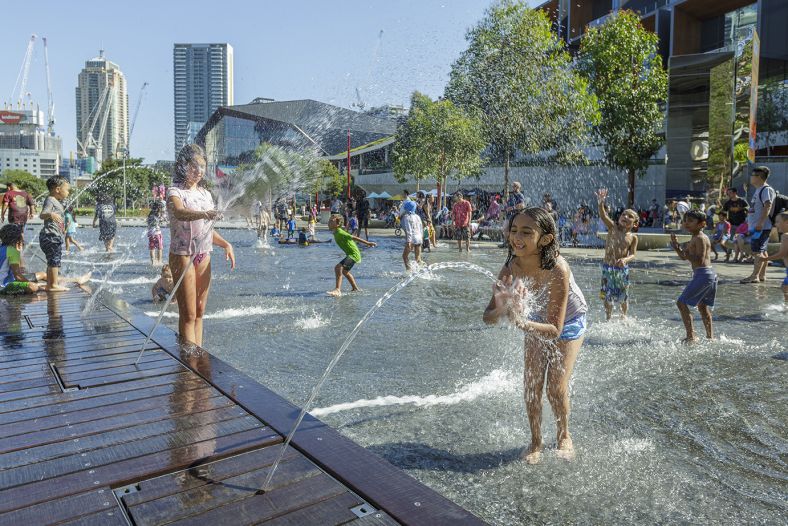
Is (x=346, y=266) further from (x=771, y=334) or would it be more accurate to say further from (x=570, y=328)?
(x=570, y=328)

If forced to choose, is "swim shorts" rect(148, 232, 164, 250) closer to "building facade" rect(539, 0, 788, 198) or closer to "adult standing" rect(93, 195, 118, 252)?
"adult standing" rect(93, 195, 118, 252)

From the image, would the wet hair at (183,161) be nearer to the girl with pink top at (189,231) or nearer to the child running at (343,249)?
the girl with pink top at (189,231)

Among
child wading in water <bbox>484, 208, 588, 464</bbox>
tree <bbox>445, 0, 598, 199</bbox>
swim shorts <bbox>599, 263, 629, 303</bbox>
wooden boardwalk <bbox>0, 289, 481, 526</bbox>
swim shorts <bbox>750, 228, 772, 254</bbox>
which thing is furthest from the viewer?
tree <bbox>445, 0, 598, 199</bbox>

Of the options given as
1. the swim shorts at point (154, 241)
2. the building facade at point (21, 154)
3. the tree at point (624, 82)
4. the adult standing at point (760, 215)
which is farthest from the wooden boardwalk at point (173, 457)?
the building facade at point (21, 154)

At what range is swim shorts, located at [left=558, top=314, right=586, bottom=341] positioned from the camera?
362 centimetres

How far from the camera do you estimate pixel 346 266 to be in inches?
404

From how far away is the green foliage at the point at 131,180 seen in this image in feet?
212

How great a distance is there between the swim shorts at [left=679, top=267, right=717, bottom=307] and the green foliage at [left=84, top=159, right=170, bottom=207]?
61380 mm

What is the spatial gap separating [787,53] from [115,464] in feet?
110

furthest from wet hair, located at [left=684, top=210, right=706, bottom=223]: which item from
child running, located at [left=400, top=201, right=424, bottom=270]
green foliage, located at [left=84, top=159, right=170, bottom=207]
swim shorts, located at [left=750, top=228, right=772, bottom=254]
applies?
green foliage, located at [left=84, top=159, right=170, bottom=207]

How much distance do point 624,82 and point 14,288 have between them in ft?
72.4

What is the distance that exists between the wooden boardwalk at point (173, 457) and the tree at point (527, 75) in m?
20.2

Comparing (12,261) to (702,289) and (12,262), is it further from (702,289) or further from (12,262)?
(702,289)

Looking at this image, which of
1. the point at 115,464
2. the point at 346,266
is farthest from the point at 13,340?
the point at 346,266
